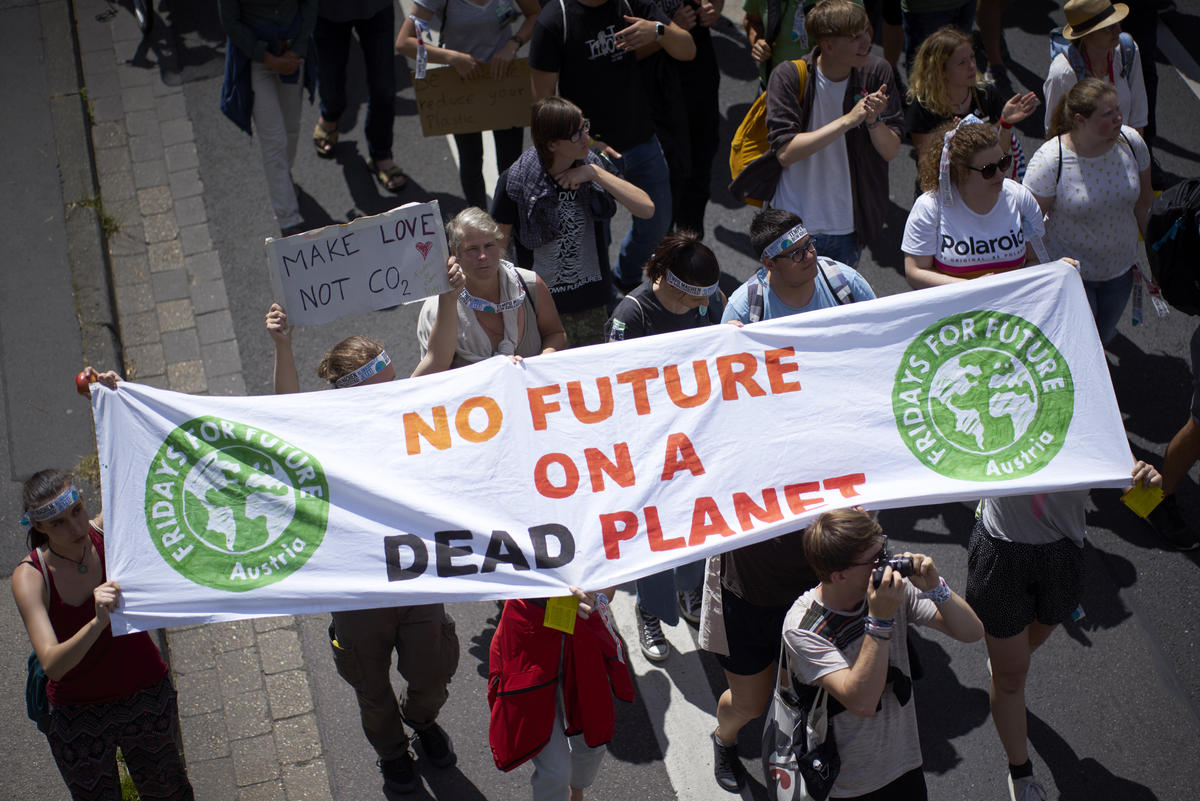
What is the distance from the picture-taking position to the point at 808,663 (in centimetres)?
349

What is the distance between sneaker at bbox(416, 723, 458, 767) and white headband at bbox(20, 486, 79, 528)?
1.79 m

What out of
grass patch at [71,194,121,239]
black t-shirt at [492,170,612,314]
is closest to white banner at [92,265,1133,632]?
black t-shirt at [492,170,612,314]

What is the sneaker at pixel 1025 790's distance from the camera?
442cm

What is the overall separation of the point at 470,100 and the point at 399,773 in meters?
3.99

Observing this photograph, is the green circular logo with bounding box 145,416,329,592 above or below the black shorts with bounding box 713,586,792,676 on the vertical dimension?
above

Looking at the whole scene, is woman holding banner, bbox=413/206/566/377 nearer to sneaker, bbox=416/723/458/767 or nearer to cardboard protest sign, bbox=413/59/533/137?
sneaker, bbox=416/723/458/767

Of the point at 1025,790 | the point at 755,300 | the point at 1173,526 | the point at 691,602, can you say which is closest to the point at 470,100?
the point at 755,300

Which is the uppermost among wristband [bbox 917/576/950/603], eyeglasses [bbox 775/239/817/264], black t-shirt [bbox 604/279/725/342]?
eyeglasses [bbox 775/239/817/264]

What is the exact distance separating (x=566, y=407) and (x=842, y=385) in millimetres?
1008

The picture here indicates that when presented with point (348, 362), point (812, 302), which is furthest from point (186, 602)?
point (812, 302)

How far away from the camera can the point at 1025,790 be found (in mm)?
4441

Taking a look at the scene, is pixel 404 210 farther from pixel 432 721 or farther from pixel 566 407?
pixel 432 721

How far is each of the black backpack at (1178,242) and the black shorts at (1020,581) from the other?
154cm

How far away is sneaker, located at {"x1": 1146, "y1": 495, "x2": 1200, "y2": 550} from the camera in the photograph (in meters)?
5.42
